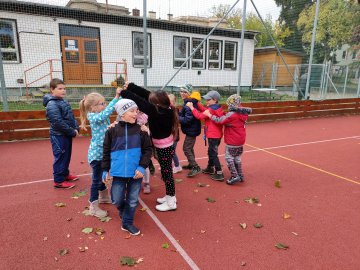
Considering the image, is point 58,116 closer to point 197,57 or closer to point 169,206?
point 169,206

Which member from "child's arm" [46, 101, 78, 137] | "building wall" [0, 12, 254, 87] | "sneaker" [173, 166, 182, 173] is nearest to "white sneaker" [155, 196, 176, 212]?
"sneaker" [173, 166, 182, 173]

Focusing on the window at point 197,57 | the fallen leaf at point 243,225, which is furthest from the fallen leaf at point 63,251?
the window at point 197,57

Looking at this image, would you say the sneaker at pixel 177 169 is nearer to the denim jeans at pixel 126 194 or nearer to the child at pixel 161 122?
the child at pixel 161 122

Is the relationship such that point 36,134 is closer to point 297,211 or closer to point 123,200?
point 123,200

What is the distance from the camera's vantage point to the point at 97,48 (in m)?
13.3

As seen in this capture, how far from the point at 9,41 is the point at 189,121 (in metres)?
10.4

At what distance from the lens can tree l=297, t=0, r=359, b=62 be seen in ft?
86.4

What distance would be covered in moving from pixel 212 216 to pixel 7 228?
2387 millimetres

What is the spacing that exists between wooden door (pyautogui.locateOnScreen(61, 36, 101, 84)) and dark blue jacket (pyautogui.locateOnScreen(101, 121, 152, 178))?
33.5 feet

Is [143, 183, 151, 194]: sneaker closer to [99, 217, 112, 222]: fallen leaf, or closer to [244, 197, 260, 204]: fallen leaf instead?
[99, 217, 112, 222]: fallen leaf

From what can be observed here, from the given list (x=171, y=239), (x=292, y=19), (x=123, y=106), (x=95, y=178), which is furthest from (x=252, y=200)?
(x=292, y=19)

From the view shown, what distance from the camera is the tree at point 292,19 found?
24438 mm

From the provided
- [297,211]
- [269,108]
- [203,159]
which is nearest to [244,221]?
[297,211]

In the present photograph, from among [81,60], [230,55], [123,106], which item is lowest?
[123,106]
